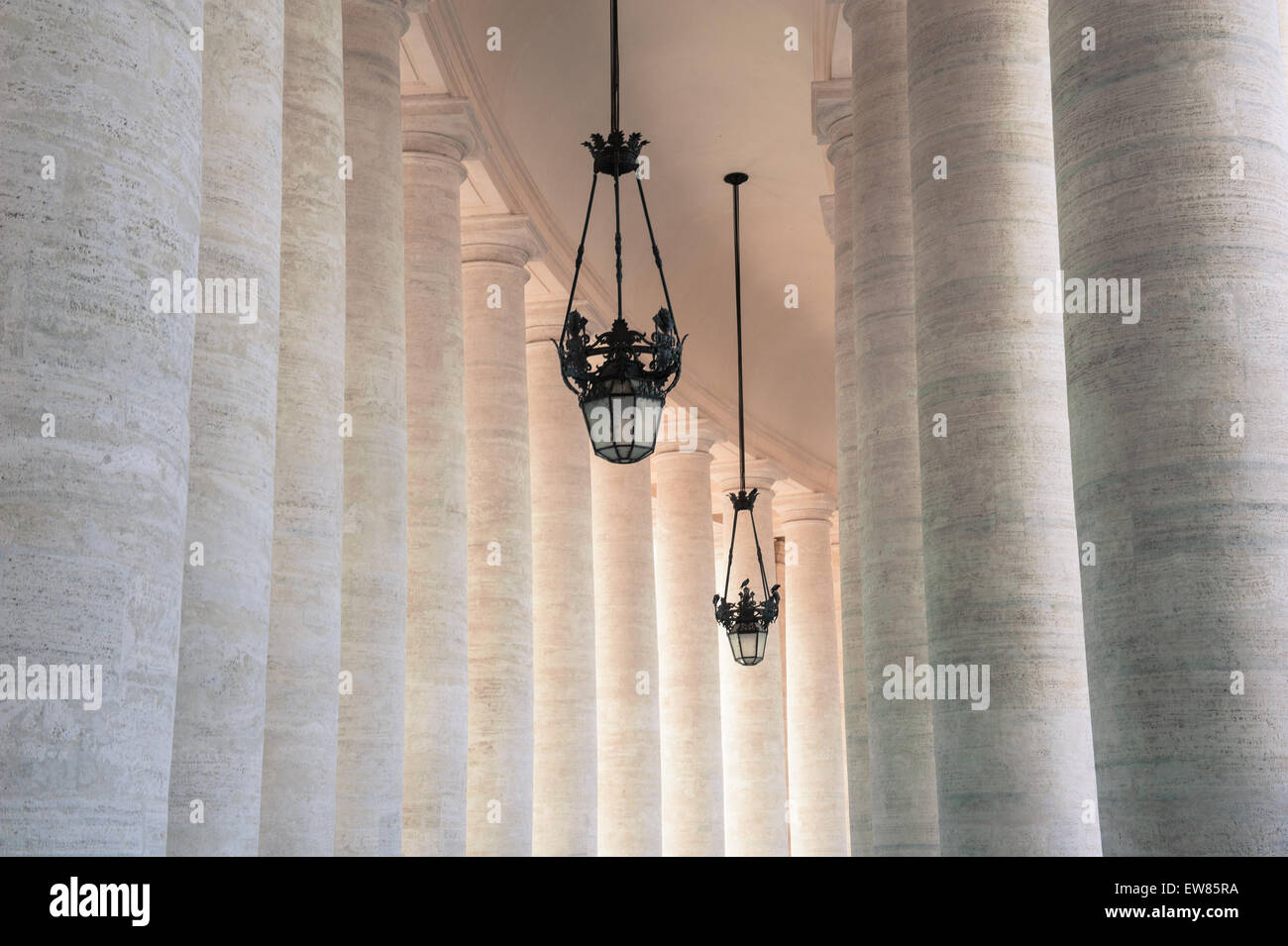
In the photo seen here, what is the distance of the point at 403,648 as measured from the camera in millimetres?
40375

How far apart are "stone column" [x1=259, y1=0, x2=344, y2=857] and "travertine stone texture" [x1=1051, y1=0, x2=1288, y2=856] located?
55.6 ft

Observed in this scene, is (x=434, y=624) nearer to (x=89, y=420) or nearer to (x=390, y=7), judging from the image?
(x=390, y=7)

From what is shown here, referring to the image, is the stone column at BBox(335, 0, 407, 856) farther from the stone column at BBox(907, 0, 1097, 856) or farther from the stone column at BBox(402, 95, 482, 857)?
the stone column at BBox(907, 0, 1097, 856)

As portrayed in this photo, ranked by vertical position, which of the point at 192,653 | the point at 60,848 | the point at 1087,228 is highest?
the point at 1087,228

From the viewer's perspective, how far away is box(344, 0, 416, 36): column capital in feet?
145

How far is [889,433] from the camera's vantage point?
4212cm

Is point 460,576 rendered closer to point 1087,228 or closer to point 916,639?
point 916,639

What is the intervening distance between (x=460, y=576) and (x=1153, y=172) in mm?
31027

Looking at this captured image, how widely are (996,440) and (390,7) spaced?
24.3 metres

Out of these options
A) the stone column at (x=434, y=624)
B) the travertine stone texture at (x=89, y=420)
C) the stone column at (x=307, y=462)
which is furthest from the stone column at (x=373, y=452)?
the travertine stone texture at (x=89, y=420)

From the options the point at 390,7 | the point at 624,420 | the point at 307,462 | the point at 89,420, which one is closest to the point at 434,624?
the point at 307,462

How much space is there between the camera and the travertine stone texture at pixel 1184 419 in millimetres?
19891

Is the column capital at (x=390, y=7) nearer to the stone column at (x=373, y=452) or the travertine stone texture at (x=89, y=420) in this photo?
the stone column at (x=373, y=452)
